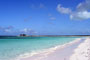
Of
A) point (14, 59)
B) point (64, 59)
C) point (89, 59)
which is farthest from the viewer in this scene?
point (14, 59)

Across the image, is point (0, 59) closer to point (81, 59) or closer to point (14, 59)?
point (14, 59)

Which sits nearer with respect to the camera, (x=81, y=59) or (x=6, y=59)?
(x=81, y=59)

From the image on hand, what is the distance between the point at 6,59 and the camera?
25.7 feet

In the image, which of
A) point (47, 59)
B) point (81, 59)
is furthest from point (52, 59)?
point (81, 59)

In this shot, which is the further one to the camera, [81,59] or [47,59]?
[47,59]

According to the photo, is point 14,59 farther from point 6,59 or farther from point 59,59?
point 59,59

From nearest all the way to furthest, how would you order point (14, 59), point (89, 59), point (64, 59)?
1. point (89, 59)
2. point (64, 59)
3. point (14, 59)

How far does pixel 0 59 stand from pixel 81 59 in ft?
16.7

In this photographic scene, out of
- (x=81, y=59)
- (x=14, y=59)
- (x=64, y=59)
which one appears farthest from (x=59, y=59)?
(x=14, y=59)

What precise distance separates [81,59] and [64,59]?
0.97m

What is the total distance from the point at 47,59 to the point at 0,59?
10.1 feet

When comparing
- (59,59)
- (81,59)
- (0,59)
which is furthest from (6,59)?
(81,59)

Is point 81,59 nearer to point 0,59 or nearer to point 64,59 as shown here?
point 64,59

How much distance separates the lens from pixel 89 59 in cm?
666
